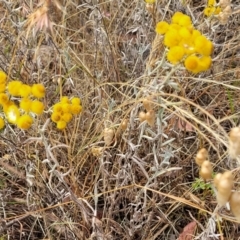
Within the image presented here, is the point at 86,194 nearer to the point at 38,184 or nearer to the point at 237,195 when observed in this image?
the point at 38,184

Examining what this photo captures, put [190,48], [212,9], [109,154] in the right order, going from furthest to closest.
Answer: [212,9] → [109,154] → [190,48]

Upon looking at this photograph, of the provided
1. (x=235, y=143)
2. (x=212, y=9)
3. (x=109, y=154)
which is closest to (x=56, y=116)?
(x=109, y=154)

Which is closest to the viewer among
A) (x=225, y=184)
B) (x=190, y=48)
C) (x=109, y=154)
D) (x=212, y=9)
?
(x=225, y=184)

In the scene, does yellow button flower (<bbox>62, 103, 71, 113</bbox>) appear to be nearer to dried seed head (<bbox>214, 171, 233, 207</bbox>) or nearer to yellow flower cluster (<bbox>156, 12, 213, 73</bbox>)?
yellow flower cluster (<bbox>156, 12, 213, 73</bbox>)

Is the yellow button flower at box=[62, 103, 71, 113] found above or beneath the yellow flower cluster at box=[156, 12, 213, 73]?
beneath

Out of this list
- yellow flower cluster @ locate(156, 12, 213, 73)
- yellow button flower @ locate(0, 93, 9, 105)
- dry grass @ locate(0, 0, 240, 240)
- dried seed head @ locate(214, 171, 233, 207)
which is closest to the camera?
dried seed head @ locate(214, 171, 233, 207)

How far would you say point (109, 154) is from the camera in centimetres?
103

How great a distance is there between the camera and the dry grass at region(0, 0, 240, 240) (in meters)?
1.03

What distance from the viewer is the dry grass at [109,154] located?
1027 millimetres

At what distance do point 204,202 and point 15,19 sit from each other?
69 centimetres

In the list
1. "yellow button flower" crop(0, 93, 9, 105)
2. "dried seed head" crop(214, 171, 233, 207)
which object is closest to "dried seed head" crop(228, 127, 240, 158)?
"dried seed head" crop(214, 171, 233, 207)

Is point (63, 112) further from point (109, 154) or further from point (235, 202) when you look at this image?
point (235, 202)

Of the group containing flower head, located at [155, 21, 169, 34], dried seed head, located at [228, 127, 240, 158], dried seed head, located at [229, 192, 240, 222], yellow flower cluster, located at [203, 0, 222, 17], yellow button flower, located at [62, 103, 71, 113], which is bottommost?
yellow button flower, located at [62, 103, 71, 113]

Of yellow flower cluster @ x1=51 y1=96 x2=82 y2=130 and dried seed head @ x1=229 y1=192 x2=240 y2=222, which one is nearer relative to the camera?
dried seed head @ x1=229 y1=192 x2=240 y2=222
